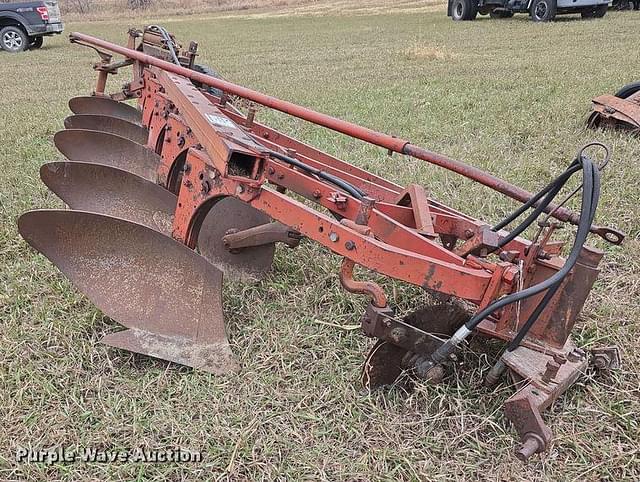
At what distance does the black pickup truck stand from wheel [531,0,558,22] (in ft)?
47.6

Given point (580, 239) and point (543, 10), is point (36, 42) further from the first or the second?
point (580, 239)

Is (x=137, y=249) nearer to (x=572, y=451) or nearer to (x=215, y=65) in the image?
(x=572, y=451)

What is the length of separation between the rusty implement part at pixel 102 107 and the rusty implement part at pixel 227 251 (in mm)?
1956

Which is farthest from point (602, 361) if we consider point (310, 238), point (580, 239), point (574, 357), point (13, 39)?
point (13, 39)

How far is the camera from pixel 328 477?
6.41 feet

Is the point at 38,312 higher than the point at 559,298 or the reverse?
the reverse

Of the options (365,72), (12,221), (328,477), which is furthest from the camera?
(365,72)

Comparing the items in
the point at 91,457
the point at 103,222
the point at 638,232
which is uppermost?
the point at 103,222

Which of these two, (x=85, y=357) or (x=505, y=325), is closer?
(x=505, y=325)

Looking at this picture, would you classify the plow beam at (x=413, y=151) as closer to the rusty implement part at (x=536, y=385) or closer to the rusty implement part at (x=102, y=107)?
the rusty implement part at (x=536, y=385)

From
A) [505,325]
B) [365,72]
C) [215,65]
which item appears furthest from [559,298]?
[215,65]

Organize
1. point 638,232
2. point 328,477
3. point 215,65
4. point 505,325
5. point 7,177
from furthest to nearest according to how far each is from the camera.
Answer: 1. point 215,65
2. point 7,177
3. point 638,232
4. point 505,325
5. point 328,477

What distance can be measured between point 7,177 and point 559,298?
14.5ft

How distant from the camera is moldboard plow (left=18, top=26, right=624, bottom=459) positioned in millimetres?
1957
